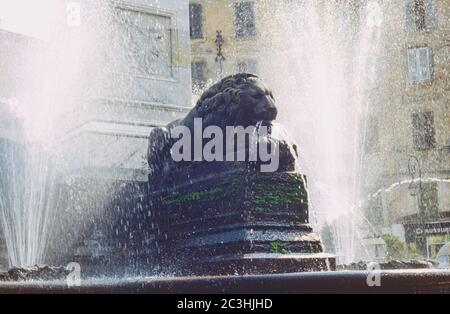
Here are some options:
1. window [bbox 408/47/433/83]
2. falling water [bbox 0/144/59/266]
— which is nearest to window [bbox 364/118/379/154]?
window [bbox 408/47/433/83]

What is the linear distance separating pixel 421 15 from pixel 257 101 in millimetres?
26985

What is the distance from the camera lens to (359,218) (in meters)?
24.1

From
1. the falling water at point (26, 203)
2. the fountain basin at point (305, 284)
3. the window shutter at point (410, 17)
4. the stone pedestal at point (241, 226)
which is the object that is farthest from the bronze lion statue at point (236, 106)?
the window shutter at point (410, 17)

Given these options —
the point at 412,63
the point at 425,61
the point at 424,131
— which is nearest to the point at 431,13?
the point at 425,61

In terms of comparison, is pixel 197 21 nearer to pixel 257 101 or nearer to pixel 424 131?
pixel 424 131

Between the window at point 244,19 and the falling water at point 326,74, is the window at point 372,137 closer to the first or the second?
the falling water at point 326,74

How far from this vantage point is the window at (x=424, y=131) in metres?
28.5

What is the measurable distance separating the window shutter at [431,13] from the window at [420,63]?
1130 millimetres

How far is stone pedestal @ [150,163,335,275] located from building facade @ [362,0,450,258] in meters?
22.6

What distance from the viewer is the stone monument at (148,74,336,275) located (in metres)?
4.41

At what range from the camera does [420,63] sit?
2967 cm
